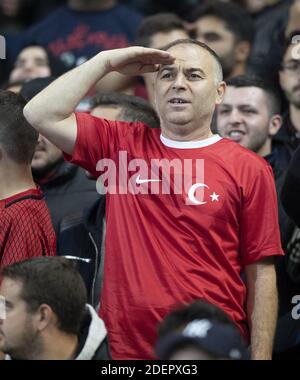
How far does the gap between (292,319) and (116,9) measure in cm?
367

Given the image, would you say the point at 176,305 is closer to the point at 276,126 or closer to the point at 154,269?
the point at 154,269

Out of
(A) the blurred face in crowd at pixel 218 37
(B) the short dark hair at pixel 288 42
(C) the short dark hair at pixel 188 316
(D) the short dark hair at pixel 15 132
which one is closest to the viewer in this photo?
(C) the short dark hair at pixel 188 316

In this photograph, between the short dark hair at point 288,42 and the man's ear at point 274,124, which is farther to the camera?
the short dark hair at point 288,42

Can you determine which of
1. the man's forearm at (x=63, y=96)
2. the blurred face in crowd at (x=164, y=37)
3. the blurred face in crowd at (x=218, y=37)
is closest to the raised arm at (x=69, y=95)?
the man's forearm at (x=63, y=96)

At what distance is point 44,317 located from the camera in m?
4.12

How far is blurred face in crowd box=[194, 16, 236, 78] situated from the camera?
736cm

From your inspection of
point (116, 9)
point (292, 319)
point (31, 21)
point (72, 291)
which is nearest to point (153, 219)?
point (72, 291)

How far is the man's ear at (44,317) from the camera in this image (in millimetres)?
4117

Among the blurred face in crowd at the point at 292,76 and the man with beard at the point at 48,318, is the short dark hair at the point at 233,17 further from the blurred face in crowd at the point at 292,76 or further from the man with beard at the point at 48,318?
the man with beard at the point at 48,318

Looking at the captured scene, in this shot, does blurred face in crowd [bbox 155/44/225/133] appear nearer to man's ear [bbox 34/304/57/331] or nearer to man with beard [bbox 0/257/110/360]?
man with beard [bbox 0/257/110/360]

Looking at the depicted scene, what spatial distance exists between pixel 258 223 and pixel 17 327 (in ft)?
3.65

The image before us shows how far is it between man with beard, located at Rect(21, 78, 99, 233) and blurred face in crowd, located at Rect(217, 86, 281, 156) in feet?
2.68

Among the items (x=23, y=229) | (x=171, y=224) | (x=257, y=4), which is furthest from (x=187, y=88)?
(x=257, y=4)

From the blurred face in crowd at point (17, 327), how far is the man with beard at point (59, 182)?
159 cm
